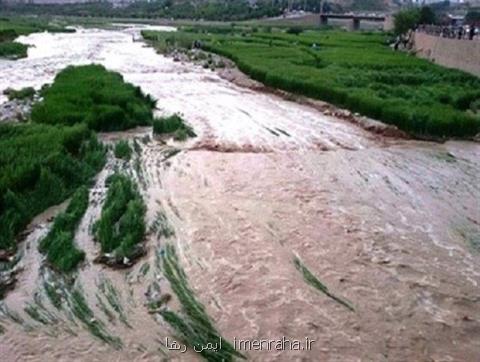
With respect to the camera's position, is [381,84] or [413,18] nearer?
[381,84]

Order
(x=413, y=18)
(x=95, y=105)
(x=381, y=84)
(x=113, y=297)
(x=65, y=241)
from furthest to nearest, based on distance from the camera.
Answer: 1. (x=413, y=18)
2. (x=381, y=84)
3. (x=95, y=105)
4. (x=65, y=241)
5. (x=113, y=297)

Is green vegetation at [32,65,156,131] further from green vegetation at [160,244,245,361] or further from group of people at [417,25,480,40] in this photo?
group of people at [417,25,480,40]

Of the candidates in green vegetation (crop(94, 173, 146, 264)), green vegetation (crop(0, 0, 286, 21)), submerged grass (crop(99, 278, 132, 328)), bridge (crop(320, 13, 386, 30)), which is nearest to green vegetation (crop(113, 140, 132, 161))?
green vegetation (crop(94, 173, 146, 264))

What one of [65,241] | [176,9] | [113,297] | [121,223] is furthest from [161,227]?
[176,9]

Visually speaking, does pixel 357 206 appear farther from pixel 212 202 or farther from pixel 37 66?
pixel 37 66

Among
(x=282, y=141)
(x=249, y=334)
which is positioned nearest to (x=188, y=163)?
(x=282, y=141)

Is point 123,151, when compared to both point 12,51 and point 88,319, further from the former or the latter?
point 12,51
